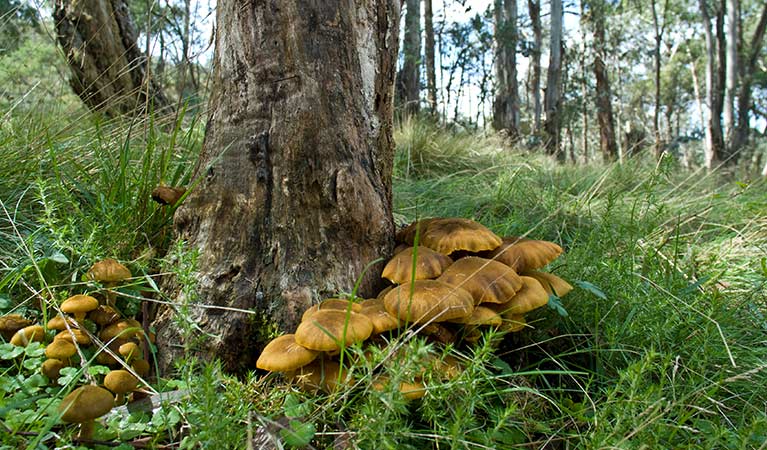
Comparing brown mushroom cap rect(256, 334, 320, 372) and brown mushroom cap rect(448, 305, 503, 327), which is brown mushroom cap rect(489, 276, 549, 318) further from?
brown mushroom cap rect(256, 334, 320, 372)

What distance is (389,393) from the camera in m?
0.90

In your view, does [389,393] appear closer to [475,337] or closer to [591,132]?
[475,337]

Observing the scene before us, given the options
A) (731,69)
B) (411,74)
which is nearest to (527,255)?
(411,74)

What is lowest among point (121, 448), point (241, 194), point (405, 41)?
point (121, 448)

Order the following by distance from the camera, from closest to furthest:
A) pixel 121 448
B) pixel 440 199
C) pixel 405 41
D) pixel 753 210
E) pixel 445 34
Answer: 1. pixel 121 448
2. pixel 753 210
3. pixel 440 199
4. pixel 405 41
5. pixel 445 34

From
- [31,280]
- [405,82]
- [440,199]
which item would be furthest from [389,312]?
[405,82]

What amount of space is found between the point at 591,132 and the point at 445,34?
3038cm

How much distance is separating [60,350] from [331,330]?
728mm

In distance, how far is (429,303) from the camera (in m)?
1.26

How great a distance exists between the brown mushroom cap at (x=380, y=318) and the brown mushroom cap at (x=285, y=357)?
6.7 inches

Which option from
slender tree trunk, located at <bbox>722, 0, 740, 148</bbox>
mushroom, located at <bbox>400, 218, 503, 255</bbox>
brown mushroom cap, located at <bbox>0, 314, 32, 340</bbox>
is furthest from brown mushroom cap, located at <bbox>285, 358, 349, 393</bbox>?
slender tree trunk, located at <bbox>722, 0, 740, 148</bbox>

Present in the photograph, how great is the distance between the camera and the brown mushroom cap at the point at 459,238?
1.55 metres

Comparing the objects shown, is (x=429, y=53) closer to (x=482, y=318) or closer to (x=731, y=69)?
(x=731, y=69)

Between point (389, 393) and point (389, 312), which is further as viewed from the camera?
point (389, 312)
